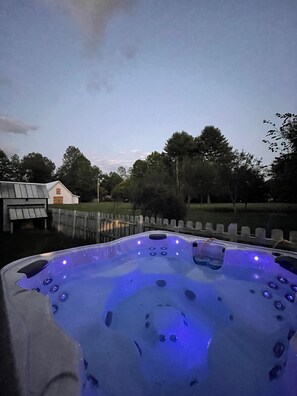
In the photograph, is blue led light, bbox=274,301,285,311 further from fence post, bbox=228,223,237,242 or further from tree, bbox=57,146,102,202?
tree, bbox=57,146,102,202

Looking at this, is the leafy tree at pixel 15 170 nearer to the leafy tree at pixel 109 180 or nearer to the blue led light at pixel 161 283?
the leafy tree at pixel 109 180

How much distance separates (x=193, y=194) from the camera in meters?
15.0

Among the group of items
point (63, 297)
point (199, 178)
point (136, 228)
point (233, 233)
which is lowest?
point (63, 297)

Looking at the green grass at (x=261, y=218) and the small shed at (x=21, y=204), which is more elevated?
the small shed at (x=21, y=204)

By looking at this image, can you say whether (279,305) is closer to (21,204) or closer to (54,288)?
(54,288)

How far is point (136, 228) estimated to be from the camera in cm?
510

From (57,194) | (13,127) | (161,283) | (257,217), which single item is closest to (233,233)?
(161,283)

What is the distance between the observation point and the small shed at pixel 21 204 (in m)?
7.85

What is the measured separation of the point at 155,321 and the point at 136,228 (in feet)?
10.1

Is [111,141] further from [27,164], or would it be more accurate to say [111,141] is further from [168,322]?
[27,164]

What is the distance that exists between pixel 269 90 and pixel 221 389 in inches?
297

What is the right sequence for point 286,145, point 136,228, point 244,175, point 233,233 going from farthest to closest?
1. point 244,175
2. point 286,145
3. point 136,228
4. point 233,233

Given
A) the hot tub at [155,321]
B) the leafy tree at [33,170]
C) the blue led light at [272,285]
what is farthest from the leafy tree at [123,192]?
the leafy tree at [33,170]

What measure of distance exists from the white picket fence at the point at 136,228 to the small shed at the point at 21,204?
29.6 inches
